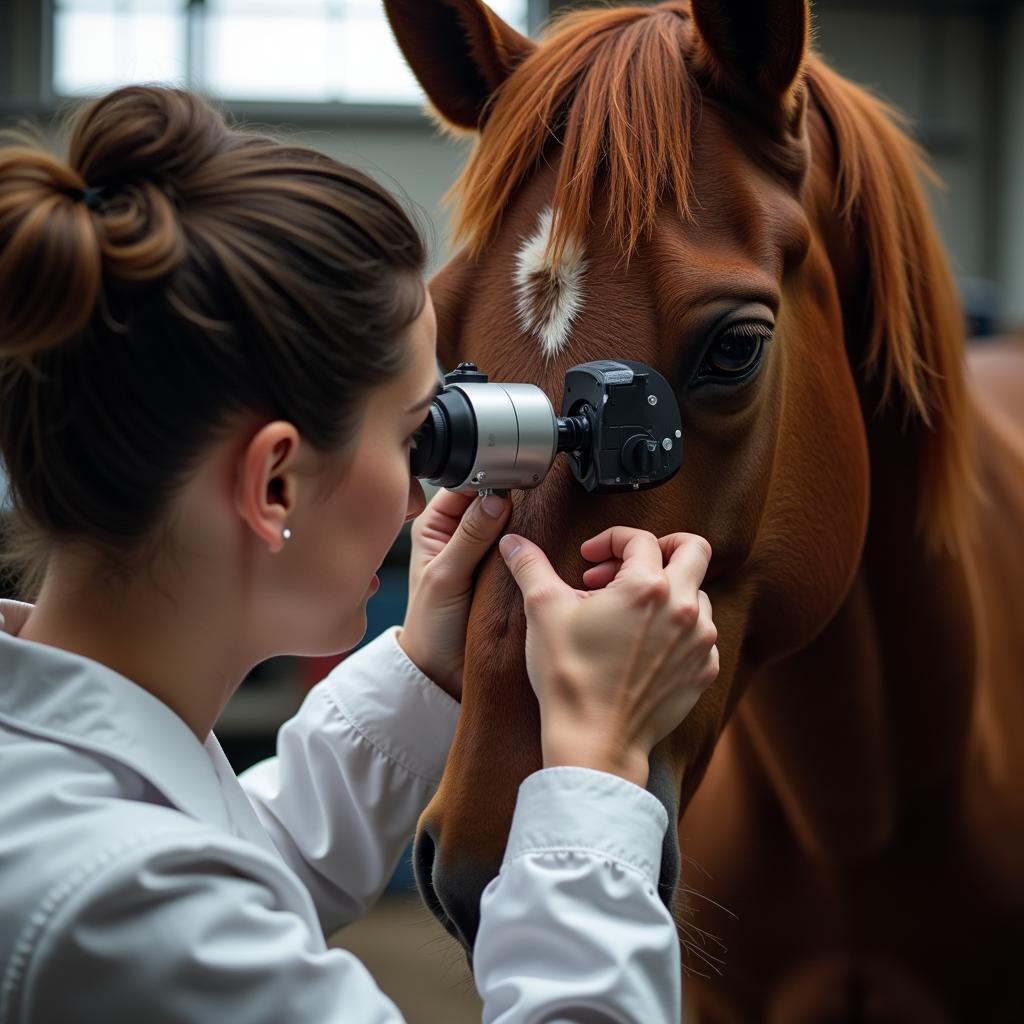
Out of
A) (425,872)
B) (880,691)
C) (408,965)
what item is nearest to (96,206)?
(425,872)

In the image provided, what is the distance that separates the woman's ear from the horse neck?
26.9 inches

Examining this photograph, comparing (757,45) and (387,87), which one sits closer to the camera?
(757,45)

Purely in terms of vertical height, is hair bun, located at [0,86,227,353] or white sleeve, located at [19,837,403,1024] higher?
hair bun, located at [0,86,227,353]

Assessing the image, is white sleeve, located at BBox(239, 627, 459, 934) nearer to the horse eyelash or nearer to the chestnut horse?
the chestnut horse

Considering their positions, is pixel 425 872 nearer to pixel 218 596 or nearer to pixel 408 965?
pixel 218 596

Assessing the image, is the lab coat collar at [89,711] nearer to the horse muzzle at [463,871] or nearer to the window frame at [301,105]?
the horse muzzle at [463,871]

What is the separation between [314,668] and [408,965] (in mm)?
876

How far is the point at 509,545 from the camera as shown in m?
0.82

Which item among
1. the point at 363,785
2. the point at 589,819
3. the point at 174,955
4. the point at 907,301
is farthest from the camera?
the point at 907,301

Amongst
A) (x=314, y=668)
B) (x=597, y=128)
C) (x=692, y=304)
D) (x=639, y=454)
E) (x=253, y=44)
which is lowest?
(x=314, y=668)

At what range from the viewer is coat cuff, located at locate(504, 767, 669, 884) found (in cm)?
68

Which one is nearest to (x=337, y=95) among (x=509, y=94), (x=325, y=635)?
(x=509, y=94)

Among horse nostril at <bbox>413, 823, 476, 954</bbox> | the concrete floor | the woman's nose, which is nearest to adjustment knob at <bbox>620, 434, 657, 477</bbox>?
the woman's nose

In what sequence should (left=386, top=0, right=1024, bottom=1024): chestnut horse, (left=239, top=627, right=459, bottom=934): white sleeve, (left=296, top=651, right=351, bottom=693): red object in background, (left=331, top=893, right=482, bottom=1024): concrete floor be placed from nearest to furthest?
(left=386, top=0, right=1024, bottom=1024): chestnut horse, (left=239, top=627, right=459, bottom=934): white sleeve, (left=331, top=893, right=482, bottom=1024): concrete floor, (left=296, top=651, right=351, bottom=693): red object in background
